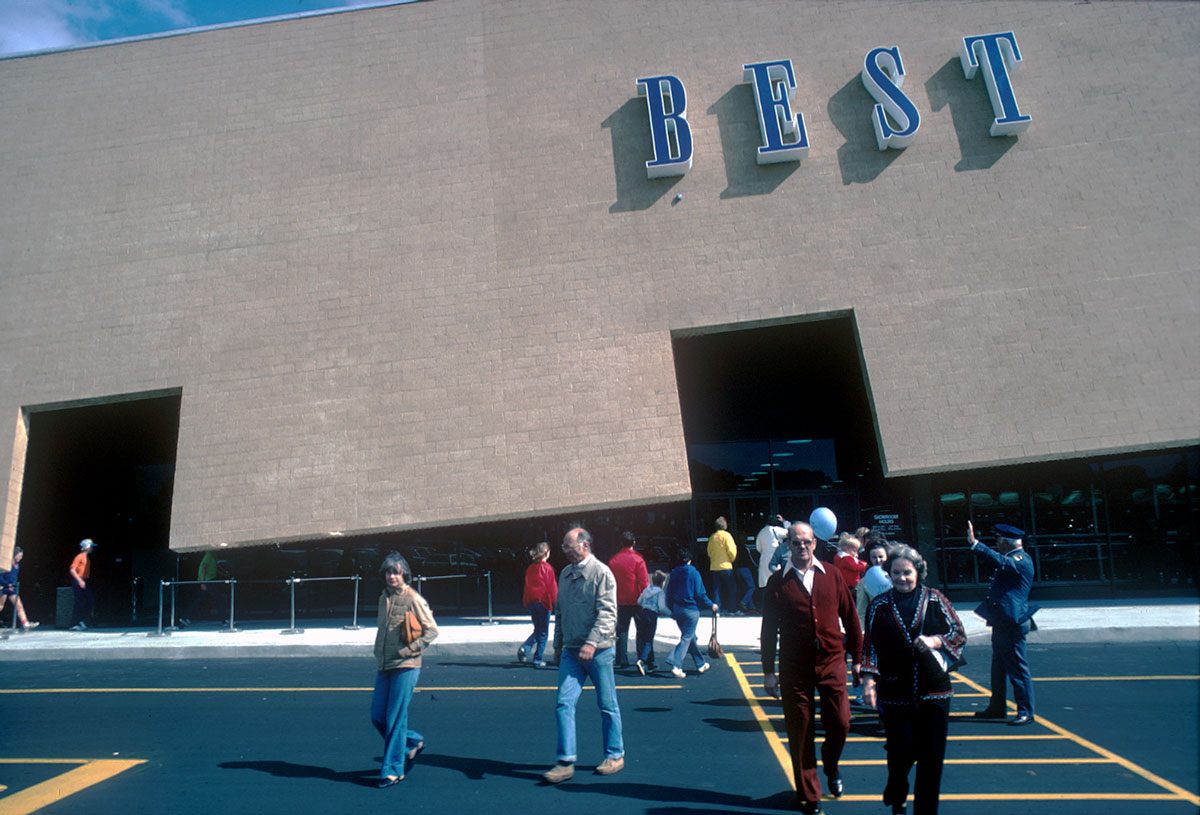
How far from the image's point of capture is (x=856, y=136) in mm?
14930

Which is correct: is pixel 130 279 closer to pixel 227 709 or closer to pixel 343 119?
pixel 343 119

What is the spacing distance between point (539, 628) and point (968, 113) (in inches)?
480

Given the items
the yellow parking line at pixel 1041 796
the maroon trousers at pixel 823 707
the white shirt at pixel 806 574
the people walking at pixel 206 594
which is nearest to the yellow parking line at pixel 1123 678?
the yellow parking line at pixel 1041 796

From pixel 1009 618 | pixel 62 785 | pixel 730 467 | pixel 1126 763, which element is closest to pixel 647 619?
pixel 1009 618

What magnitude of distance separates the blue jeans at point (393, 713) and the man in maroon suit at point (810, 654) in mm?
2661

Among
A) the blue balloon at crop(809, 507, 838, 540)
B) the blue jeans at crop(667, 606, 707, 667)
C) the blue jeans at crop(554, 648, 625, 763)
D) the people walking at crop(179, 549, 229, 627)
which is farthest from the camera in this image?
the people walking at crop(179, 549, 229, 627)

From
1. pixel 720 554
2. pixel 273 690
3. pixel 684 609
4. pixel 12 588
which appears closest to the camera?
pixel 273 690

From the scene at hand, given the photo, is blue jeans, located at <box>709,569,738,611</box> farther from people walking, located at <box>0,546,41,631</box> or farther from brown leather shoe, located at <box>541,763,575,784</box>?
people walking, located at <box>0,546,41,631</box>

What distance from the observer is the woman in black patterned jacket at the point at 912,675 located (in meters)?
4.41

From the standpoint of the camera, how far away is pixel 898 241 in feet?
46.9

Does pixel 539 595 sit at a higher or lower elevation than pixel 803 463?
lower

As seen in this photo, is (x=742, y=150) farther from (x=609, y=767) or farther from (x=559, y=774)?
(x=559, y=774)

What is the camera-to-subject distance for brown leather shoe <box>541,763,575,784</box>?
18.2 ft

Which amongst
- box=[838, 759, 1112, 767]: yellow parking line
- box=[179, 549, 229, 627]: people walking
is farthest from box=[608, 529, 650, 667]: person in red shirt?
box=[179, 549, 229, 627]: people walking
